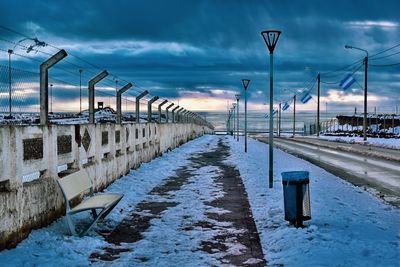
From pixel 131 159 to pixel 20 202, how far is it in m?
9.23

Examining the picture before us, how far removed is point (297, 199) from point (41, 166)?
411 centimetres

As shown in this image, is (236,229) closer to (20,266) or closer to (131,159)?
(20,266)

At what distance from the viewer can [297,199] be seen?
7.80 m

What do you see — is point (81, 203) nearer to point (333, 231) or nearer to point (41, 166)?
point (41, 166)

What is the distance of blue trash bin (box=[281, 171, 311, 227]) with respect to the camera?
25.6 feet

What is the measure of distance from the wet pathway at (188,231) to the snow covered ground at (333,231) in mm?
283

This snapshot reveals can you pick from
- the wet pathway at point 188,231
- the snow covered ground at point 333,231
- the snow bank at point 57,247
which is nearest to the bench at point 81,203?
the snow bank at point 57,247

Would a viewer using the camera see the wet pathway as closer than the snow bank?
No

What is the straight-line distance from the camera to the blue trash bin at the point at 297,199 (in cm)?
781

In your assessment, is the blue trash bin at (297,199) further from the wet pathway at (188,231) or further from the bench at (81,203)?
the bench at (81,203)

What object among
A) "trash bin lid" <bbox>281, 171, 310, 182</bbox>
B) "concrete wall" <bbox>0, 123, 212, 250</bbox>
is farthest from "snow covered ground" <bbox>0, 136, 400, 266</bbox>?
"trash bin lid" <bbox>281, 171, 310, 182</bbox>

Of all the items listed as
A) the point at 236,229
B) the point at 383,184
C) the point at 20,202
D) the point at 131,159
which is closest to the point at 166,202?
the point at 236,229

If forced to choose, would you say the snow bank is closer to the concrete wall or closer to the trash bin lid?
the concrete wall

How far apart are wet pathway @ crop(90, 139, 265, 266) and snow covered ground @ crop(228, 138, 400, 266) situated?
28cm
